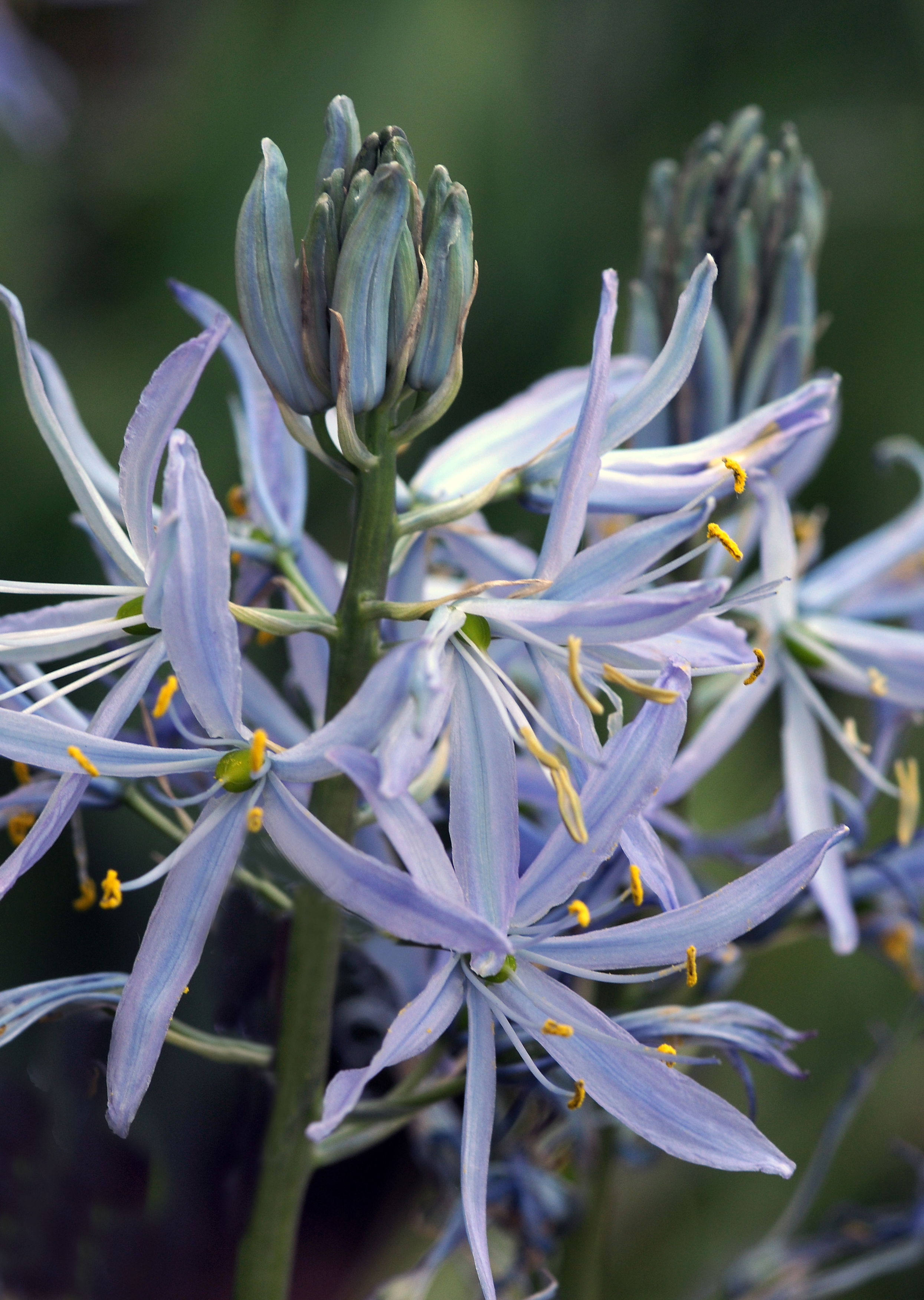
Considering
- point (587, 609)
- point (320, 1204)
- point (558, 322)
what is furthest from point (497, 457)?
point (558, 322)

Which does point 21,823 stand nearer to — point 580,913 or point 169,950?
point 169,950

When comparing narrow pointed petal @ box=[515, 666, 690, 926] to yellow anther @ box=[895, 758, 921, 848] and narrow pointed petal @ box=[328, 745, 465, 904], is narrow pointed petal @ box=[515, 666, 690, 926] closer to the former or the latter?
narrow pointed petal @ box=[328, 745, 465, 904]

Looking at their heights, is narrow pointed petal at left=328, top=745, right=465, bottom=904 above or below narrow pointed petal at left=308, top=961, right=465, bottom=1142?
above

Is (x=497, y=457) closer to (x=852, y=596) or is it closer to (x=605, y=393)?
(x=605, y=393)

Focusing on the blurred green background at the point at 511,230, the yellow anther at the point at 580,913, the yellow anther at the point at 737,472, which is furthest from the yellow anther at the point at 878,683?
the blurred green background at the point at 511,230

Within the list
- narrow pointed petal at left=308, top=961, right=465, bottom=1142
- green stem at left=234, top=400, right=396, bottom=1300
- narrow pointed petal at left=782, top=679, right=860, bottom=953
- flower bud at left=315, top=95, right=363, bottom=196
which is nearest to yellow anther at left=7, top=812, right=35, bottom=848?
green stem at left=234, top=400, right=396, bottom=1300

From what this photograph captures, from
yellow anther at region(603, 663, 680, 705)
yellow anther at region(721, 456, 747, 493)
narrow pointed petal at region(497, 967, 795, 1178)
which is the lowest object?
narrow pointed petal at region(497, 967, 795, 1178)

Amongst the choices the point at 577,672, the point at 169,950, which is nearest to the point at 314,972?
the point at 169,950
